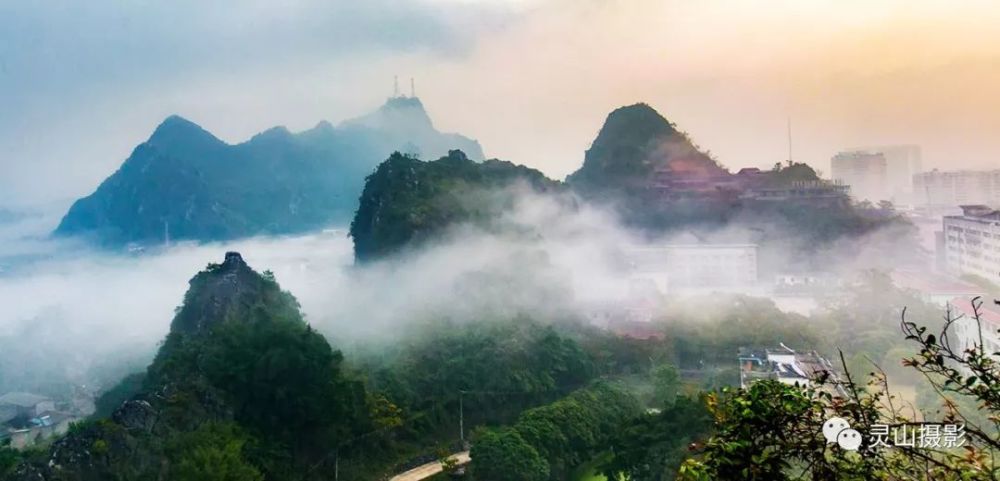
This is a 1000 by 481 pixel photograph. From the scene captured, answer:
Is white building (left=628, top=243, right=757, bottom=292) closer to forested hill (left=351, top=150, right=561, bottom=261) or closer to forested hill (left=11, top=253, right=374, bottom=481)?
forested hill (left=351, top=150, right=561, bottom=261)

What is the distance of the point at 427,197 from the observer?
→ 25375mm

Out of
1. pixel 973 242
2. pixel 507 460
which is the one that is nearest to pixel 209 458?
pixel 507 460

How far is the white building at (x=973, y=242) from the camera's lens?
19578 millimetres

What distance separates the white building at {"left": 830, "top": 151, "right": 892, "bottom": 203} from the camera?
1023 inches

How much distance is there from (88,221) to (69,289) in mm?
14469

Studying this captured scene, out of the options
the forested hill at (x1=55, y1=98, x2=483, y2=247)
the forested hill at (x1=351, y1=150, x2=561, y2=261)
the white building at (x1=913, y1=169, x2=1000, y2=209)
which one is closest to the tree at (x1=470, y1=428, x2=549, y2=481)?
the forested hill at (x1=351, y1=150, x2=561, y2=261)

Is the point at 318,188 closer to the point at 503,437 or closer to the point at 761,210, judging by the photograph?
the point at 761,210

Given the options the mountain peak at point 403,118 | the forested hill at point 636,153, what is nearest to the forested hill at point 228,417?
the forested hill at point 636,153

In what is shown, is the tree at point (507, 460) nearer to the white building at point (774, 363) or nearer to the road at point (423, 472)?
the road at point (423, 472)

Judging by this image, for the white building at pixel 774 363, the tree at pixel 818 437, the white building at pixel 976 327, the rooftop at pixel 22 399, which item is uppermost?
the tree at pixel 818 437

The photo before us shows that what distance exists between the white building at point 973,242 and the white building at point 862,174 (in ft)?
13.0

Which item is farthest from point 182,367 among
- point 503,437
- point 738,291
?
point 738,291

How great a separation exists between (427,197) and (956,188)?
1827cm

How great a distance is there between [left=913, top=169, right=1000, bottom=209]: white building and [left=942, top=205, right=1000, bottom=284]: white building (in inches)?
48.2
